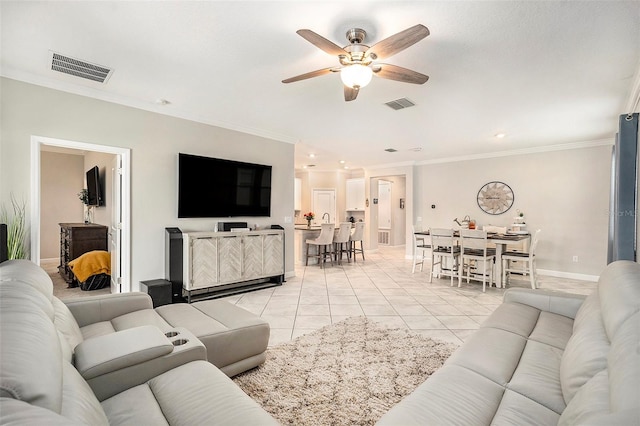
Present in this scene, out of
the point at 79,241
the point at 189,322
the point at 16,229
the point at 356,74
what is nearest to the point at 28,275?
the point at 189,322

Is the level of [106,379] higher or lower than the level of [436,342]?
higher

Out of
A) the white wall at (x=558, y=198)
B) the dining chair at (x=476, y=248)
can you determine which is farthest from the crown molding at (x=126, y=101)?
the white wall at (x=558, y=198)

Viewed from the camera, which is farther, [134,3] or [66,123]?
[66,123]

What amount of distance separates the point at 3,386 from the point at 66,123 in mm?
3675

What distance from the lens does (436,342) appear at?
285 centimetres

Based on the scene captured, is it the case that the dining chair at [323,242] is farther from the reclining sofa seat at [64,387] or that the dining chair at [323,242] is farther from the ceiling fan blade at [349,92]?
the reclining sofa seat at [64,387]

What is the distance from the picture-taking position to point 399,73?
2506 millimetres

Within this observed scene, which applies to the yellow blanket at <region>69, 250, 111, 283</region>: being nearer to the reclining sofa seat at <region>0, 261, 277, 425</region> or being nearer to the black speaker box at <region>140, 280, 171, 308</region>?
the black speaker box at <region>140, 280, 171, 308</region>

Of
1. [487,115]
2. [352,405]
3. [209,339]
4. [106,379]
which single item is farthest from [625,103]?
[106,379]

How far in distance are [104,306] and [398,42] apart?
2.86 metres

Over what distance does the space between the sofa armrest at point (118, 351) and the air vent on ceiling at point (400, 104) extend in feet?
11.5

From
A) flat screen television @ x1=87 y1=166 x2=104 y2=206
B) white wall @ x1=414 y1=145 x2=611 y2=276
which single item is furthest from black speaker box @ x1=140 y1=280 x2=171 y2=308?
white wall @ x1=414 y1=145 x2=611 y2=276

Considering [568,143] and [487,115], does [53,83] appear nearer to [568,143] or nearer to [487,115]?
[487,115]

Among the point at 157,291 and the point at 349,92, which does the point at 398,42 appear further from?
the point at 157,291
